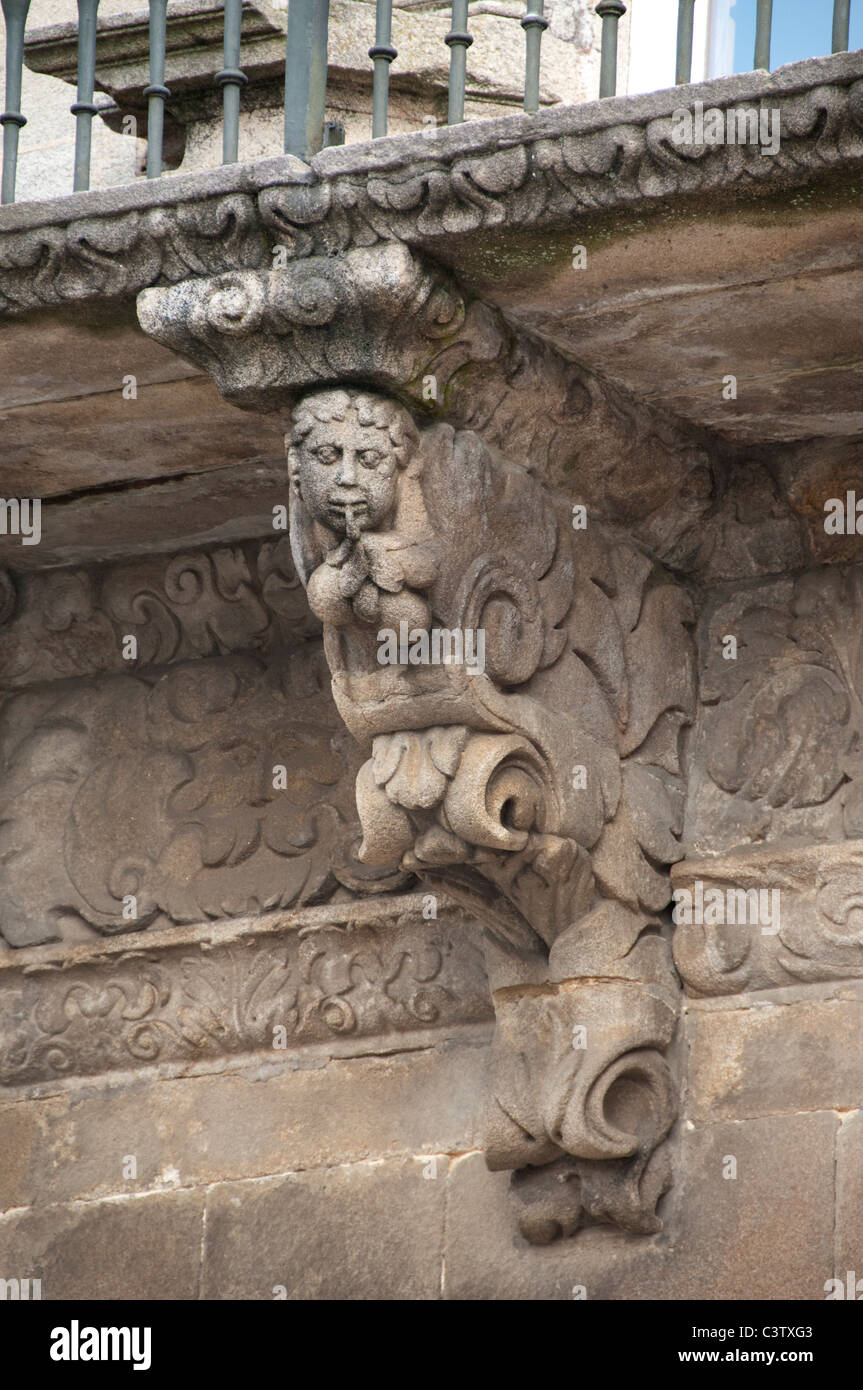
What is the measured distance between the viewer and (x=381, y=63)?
3.75 m

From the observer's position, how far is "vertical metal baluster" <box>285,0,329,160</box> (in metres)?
3.75

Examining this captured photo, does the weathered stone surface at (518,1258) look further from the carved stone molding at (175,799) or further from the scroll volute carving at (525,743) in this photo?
the carved stone molding at (175,799)

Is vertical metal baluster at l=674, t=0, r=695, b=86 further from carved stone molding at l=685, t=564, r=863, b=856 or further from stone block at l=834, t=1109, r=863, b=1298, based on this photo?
stone block at l=834, t=1109, r=863, b=1298

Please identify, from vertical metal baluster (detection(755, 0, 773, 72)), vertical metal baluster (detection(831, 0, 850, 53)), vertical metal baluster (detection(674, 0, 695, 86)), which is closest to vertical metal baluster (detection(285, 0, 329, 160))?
vertical metal baluster (detection(674, 0, 695, 86))

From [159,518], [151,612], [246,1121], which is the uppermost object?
[159,518]

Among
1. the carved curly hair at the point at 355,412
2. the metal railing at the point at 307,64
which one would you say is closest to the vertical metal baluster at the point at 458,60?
the metal railing at the point at 307,64

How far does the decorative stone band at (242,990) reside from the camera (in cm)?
438

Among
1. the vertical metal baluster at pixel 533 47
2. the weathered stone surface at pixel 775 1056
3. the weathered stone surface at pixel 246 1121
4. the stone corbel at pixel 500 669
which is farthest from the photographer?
the weathered stone surface at pixel 246 1121

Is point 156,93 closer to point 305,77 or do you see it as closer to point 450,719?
point 305,77

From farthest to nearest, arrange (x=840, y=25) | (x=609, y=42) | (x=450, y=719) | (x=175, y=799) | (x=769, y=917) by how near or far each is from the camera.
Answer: (x=175, y=799) → (x=769, y=917) → (x=450, y=719) → (x=609, y=42) → (x=840, y=25)

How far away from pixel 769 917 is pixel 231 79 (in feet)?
4.98

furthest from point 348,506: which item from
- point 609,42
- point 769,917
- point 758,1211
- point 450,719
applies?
point 758,1211

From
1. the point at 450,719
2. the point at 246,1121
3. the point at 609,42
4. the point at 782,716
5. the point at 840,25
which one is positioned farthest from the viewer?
the point at 246,1121
